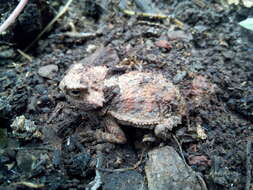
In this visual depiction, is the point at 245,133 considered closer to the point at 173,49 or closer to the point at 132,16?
the point at 173,49

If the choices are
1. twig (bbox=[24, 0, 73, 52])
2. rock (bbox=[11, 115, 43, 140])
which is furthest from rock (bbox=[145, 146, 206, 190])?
twig (bbox=[24, 0, 73, 52])

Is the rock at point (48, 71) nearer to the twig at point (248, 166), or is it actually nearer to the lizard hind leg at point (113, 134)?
the lizard hind leg at point (113, 134)

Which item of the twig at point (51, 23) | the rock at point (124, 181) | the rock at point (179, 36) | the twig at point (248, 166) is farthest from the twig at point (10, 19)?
the twig at point (248, 166)

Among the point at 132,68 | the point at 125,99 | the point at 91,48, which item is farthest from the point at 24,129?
the point at 91,48

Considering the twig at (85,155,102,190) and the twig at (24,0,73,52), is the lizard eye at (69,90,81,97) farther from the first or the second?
the twig at (24,0,73,52)

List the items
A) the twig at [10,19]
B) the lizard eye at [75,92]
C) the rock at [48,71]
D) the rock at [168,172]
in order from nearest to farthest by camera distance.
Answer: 1. the rock at [168,172]
2. the twig at [10,19]
3. the lizard eye at [75,92]
4. the rock at [48,71]

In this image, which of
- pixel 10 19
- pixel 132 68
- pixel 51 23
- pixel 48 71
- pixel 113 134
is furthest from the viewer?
pixel 51 23

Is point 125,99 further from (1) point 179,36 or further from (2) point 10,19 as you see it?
(1) point 179,36
